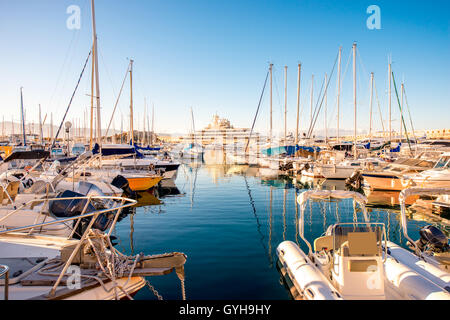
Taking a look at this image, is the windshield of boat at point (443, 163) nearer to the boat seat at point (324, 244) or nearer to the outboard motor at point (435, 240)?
the outboard motor at point (435, 240)

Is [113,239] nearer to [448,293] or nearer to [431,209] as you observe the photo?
[448,293]

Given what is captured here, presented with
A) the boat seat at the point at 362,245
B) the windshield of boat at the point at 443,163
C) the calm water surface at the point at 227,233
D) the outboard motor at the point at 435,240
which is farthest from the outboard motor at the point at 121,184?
the windshield of boat at the point at 443,163

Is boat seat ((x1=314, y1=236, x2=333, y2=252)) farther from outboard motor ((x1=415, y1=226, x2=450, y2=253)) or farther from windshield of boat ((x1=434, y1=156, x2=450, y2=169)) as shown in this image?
windshield of boat ((x1=434, y1=156, x2=450, y2=169))

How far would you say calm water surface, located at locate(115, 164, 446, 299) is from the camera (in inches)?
280

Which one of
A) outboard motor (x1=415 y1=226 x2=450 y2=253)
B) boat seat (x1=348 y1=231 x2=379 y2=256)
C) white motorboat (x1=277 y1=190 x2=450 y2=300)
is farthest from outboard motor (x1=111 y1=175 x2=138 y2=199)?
outboard motor (x1=415 y1=226 x2=450 y2=253)

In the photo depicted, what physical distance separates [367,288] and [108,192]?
547 inches

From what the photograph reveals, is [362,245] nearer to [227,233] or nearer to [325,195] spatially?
[325,195]

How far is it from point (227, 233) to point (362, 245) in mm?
6851

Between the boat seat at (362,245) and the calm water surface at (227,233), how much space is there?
2294 mm

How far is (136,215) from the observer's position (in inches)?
572

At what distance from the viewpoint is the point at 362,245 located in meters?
5.09

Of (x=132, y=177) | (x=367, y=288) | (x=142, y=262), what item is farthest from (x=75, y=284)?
(x=132, y=177)
